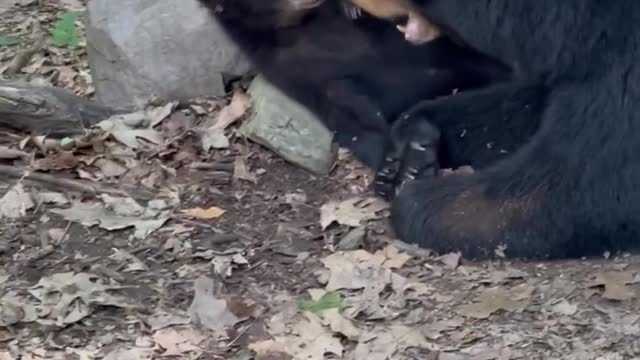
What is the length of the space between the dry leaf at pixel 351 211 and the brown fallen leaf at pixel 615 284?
0.82 meters

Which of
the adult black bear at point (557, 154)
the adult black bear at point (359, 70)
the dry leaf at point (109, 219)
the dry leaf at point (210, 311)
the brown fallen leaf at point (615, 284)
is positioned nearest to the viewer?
the dry leaf at point (210, 311)

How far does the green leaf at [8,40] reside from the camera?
636cm

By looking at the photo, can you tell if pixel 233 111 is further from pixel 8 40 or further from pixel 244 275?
pixel 8 40

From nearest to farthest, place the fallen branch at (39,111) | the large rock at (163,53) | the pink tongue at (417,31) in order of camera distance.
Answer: the pink tongue at (417,31) → the fallen branch at (39,111) → the large rock at (163,53)

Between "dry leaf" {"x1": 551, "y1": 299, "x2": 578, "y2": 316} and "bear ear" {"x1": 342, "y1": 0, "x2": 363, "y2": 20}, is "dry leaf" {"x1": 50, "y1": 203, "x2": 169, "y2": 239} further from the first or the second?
"dry leaf" {"x1": 551, "y1": 299, "x2": 578, "y2": 316}

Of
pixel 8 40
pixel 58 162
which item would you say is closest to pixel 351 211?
pixel 58 162

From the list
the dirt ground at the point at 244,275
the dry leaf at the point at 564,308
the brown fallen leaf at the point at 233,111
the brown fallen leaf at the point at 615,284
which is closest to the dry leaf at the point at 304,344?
the dirt ground at the point at 244,275

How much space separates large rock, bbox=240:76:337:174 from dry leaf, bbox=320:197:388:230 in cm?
25

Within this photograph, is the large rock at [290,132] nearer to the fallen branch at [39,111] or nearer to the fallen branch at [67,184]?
the fallen branch at [67,184]

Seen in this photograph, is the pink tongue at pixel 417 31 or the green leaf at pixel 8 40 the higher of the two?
the pink tongue at pixel 417 31

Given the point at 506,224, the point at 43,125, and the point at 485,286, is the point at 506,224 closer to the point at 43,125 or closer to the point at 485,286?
the point at 485,286

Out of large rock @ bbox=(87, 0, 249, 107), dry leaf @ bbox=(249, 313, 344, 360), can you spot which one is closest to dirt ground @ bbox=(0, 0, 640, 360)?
dry leaf @ bbox=(249, 313, 344, 360)

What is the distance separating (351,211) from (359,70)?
734mm

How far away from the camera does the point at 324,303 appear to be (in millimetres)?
4320
